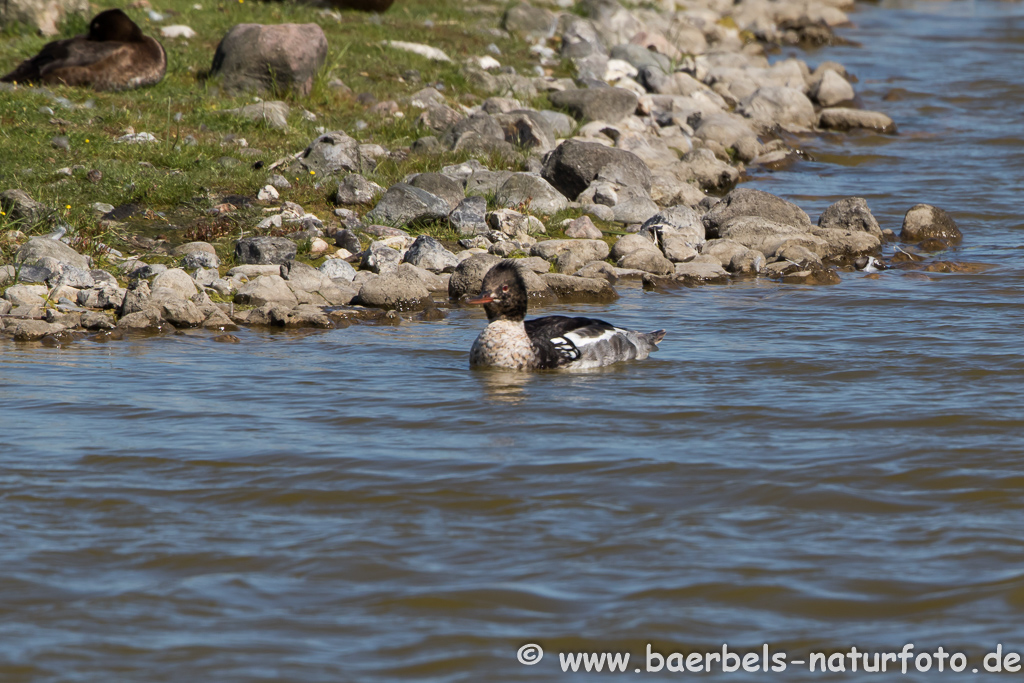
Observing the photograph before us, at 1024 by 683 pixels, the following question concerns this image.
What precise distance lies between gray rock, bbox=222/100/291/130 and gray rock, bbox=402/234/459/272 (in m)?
A: 3.50

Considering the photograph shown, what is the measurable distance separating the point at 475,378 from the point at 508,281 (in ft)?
2.53

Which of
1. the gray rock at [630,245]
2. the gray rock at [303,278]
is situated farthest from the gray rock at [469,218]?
the gray rock at [303,278]

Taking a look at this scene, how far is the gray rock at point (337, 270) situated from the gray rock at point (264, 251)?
1.22 feet

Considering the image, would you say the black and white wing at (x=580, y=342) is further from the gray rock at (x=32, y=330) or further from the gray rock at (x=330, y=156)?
the gray rock at (x=330, y=156)

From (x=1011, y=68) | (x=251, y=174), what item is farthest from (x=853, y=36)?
(x=251, y=174)

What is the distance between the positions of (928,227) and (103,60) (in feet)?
32.0

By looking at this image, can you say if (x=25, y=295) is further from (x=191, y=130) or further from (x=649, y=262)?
(x=649, y=262)

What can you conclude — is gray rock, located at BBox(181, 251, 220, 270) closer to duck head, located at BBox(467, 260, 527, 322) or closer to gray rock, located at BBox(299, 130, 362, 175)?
gray rock, located at BBox(299, 130, 362, 175)

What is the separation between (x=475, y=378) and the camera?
843cm

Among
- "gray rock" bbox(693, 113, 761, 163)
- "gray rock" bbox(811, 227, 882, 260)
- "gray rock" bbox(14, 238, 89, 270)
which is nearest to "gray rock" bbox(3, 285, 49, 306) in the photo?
"gray rock" bbox(14, 238, 89, 270)

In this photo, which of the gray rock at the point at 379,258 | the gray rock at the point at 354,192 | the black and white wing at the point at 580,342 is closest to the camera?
the black and white wing at the point at 580,342

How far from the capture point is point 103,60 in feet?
47.2

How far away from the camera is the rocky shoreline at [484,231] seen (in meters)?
9.98

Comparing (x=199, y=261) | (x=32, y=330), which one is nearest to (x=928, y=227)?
(x=199, y=261)
